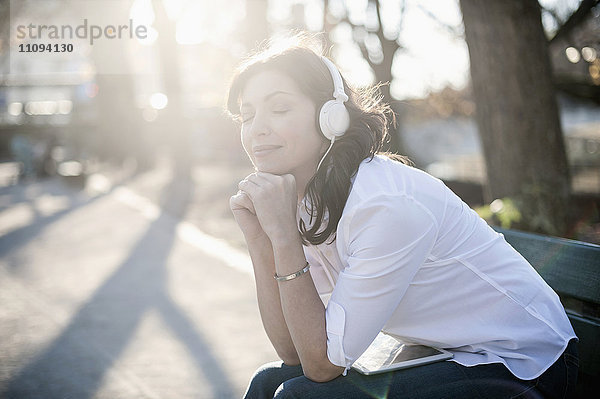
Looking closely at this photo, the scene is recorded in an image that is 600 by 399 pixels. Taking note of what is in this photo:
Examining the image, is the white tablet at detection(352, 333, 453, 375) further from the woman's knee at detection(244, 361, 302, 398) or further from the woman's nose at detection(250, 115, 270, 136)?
the woman's nose at detection(250, 115, 270, 136)

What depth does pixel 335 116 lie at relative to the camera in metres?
2.13

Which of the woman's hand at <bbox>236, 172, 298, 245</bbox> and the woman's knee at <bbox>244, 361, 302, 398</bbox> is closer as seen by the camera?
the woman's hand at <bbox>236, 172, 298, 245</bbox>

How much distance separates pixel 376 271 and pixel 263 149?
2.35ft

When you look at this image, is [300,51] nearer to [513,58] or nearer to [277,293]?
[277,293]

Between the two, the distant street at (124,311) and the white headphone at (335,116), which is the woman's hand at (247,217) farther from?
the distant street at (124,311)

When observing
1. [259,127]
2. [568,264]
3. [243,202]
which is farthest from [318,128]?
[568,264]

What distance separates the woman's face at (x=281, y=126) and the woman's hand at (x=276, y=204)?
0.27 ft

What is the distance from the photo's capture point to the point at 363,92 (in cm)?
252

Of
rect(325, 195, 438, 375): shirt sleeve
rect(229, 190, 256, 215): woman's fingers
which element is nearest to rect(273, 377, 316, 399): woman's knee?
rect(325, 195, 438, 375): shirt sleeve

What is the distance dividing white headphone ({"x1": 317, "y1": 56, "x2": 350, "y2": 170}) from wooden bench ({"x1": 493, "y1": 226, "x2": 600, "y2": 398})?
107 cm

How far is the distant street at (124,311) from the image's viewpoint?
356cm

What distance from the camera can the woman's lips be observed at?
225 centimetres

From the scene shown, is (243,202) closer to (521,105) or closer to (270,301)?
(270,301)

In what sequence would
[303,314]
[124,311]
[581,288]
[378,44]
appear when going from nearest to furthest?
[303,314] < [581,288] < [124,311] < [378,44]
